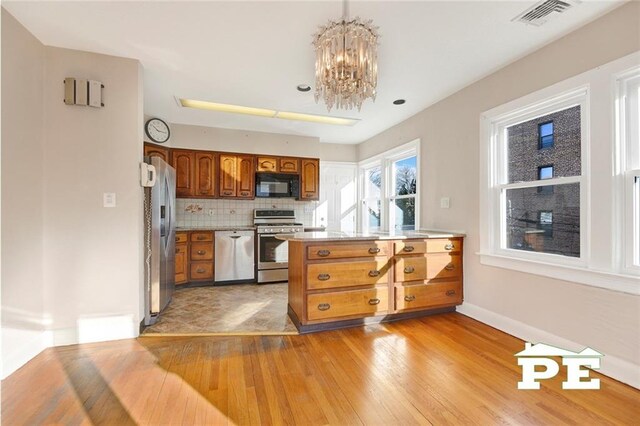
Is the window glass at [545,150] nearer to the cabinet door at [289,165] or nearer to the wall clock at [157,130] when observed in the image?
the cabinet door at [289,165]

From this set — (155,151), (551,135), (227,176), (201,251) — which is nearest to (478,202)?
(551,135)

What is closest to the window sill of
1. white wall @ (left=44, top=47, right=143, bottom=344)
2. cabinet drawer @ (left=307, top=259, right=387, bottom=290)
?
cabinet drawer @ (left=307, top=259, right=387, bottom=290)

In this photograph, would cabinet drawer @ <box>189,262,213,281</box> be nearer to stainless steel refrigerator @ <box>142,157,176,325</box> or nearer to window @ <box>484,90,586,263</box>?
stainless steel refrigerator @ <box>142,157,176,325</box>

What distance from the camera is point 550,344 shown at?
2322mm

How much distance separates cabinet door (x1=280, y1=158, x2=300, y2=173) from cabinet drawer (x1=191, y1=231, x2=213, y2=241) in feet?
5.27

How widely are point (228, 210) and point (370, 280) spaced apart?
10.1ft

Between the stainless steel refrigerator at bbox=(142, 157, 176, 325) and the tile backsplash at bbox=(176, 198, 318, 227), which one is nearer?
the stainless steel refrigerator at bbox=(142, 157, 176, 325)

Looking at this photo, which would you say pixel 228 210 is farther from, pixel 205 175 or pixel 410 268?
pixel 410 268

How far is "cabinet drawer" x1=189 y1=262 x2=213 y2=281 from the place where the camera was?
4258mm

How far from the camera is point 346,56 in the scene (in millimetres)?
1740

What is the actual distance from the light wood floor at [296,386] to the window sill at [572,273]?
63cm

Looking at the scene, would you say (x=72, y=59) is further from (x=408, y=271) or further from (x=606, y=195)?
(x=606, y=195)

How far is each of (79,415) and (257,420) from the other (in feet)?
3.24

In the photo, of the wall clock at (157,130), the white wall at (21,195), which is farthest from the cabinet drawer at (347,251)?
the wall clock at (157,130)
